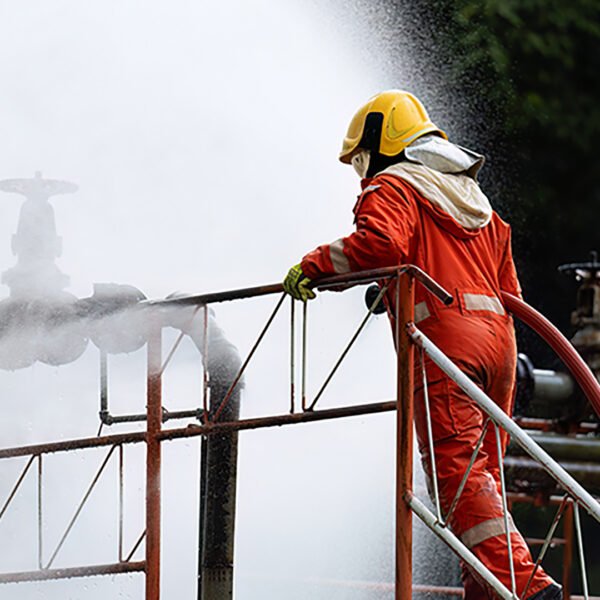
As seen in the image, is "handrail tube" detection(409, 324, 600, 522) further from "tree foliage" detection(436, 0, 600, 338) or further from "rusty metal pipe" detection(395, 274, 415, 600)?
"tree foliage" detection(436, 0, 600, 338)

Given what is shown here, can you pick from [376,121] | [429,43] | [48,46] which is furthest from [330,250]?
[429,43]

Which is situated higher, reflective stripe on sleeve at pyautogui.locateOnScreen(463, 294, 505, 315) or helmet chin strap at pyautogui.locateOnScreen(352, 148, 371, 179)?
helmet chin strap at pyautogui.locateOnScreen(352, 148, 371, 179)

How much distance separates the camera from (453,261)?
5.57 m

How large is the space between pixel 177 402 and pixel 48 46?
213cm

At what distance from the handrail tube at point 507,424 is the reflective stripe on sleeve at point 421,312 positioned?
365 mm

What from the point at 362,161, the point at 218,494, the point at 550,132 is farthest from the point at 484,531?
the point at 550,132

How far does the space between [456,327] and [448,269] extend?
23 centimetres

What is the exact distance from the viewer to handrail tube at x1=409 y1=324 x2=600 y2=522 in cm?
496

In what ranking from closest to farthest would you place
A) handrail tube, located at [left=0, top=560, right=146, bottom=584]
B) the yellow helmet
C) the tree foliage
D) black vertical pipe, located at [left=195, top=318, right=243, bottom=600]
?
the yellow helmet, handrail tube, located at [left=0, top=560, right=146, bottom=584], black vertical pipe, located at [left=195, top=318, right=243, bottom=600], the tree foliage

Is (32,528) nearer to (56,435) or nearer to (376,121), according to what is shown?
(56,435)

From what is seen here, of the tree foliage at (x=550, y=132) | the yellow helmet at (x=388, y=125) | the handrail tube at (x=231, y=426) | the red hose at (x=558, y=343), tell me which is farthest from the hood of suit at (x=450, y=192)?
the tree foliage at (x=550, y=132)

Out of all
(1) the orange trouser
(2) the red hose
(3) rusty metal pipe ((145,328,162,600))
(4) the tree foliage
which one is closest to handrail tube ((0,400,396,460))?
(3) rusty metal pipe ((145,328,162,600))

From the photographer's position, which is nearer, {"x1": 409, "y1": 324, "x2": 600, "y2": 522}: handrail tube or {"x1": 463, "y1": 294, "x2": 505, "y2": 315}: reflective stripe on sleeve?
{"x1": 409, "y1": 324, "x2": 600, "y2": 522}: handrail tube

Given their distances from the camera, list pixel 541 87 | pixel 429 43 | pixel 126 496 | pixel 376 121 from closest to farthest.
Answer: pixel 376 121 < pixel 126 496 < pixel 429 43 < pixel 541 87
